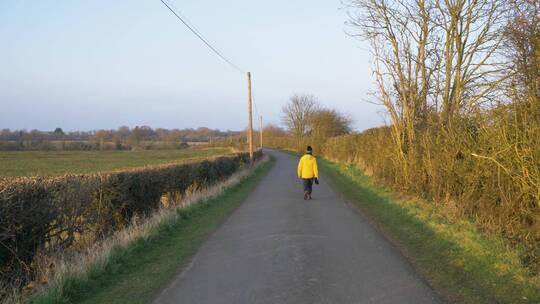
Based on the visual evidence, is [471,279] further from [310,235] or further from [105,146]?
[105,146]

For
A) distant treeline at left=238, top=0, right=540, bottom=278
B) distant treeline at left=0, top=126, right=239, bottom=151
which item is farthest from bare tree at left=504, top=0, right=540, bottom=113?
distant treeline at left=0, top=126, right=239, bottom=151

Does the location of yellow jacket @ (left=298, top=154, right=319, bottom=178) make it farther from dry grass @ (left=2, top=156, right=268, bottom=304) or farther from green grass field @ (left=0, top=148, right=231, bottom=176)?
green grass field @ (left=0, top=148, right=231, bottom=176)

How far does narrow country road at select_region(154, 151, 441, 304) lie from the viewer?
17.9 feet

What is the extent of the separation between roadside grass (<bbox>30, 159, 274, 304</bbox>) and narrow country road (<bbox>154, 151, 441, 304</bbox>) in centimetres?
29

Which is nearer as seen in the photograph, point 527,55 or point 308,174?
point 527,55

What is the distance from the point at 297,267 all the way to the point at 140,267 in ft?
8.08

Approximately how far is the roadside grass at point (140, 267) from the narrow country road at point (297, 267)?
0.96 feet

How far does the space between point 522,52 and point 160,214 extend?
28.4ft

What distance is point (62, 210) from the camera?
7473 millimetres

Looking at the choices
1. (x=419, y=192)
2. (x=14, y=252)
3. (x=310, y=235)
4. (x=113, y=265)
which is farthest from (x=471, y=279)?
(x=419, y=192)

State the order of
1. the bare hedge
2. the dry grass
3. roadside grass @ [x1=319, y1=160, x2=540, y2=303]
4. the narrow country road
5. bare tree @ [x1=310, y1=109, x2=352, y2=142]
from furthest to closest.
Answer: bare tree @ [x1=310, y1=109, x2=352, y2=142]
the bare hedge
the dry grass
roadside grass @ [x1=319, y1=160, x2=540, y2=303]
the narrow country road

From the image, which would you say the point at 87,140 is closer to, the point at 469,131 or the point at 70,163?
the point at 70,163

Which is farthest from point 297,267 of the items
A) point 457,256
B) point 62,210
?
point 62,210

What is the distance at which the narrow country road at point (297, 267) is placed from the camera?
546 cm
